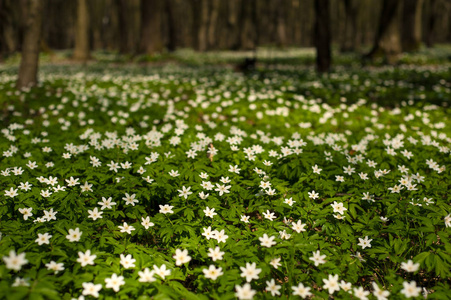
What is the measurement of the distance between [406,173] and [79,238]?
331cm

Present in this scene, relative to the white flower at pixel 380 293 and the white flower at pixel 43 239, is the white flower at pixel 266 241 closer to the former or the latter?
the white flower at pixel 380 293

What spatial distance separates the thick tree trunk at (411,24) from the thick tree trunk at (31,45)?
1930cm

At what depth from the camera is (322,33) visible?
10797 millimetres

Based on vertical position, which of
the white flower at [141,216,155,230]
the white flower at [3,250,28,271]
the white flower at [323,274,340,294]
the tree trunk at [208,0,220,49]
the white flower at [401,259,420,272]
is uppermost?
the tree trunk at [208,0,220,49]

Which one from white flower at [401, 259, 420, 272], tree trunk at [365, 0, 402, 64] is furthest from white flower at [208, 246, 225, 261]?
tree trunk at [365, 0, 402, 64]

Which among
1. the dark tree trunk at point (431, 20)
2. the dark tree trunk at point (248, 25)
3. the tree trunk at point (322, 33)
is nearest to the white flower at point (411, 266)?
the tree trunk at point (322, 33)

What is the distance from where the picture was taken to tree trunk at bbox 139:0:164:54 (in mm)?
18172

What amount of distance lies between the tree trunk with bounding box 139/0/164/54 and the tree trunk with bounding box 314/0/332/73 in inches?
444

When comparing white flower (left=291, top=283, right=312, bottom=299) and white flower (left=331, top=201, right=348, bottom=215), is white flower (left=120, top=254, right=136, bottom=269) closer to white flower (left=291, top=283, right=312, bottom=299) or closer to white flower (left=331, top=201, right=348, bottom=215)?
white flower (left=291, top=283, right=312, bottom=299)

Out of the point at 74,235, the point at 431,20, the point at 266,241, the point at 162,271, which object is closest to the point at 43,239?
the point at 74,235

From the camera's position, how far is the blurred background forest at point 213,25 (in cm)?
1296

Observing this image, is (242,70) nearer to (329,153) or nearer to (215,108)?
(215,108)

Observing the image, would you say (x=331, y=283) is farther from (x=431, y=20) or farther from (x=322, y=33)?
(x=431, y=20)

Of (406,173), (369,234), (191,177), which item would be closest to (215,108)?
(191,177)
